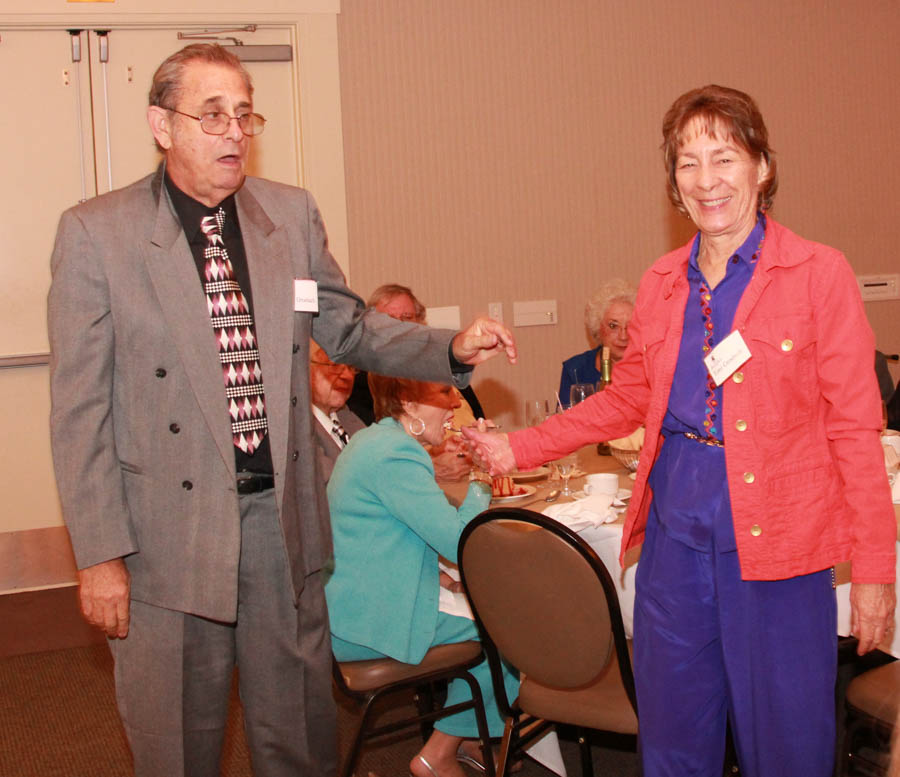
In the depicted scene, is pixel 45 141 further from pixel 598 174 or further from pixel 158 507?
pixel 158 507

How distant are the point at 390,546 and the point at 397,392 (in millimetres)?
455

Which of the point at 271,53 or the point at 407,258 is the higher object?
the point at 271,53

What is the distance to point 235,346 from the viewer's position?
6.46 feet

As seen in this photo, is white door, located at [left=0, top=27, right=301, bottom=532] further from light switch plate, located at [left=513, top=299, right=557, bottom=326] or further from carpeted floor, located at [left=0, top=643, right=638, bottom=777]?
light switch plate, located at [left=513, top=299, right=557, bottom=326]

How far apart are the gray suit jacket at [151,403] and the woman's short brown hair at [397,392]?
2.59ft

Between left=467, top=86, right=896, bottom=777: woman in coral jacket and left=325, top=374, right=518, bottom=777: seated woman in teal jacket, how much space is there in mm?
769

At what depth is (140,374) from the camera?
6.23 ft

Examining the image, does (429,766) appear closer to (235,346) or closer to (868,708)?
(868,708)

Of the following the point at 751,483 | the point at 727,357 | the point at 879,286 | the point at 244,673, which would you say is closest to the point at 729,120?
the point at 727,357

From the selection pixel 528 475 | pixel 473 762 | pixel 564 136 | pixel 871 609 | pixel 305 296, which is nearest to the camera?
pixel 871 609

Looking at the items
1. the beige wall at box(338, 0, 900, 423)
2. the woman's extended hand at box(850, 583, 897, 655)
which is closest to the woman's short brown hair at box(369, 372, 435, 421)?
the woman's extended hand at box(850, 583, 897, 655)

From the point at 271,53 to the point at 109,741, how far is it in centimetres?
363

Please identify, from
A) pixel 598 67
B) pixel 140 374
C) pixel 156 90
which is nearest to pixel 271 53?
pixel 598 67

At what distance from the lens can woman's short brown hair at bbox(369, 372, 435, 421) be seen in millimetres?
2779
